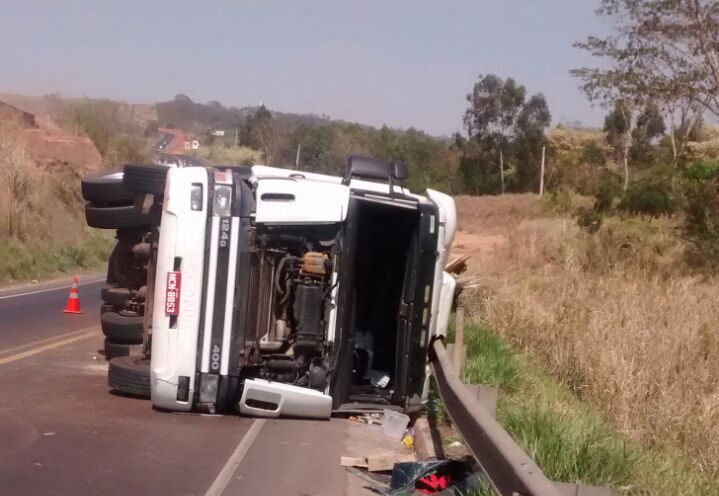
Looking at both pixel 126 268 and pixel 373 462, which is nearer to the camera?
pixel 373 462

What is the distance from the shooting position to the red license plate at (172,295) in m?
8.92

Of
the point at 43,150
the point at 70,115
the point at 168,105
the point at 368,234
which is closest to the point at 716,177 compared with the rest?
the point at 368,234

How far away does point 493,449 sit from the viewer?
19.4 ft

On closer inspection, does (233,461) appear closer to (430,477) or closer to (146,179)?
(430,477)

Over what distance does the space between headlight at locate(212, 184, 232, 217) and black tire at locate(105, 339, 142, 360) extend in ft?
8.59

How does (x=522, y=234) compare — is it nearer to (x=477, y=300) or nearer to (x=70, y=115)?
(x=477, y=300)

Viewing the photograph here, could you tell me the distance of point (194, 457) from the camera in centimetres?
801

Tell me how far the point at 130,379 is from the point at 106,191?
3077 millimetres

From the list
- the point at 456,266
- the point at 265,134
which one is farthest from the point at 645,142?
the point at 456,266

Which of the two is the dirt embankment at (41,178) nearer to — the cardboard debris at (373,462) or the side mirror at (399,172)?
the side mirror at (399,172)

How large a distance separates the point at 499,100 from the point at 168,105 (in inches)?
1244

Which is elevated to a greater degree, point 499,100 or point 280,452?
point 499,100

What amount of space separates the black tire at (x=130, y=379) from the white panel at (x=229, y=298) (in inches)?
47.9

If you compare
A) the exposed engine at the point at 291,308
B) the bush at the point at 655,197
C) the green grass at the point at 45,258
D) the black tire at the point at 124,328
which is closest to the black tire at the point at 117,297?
the black tire at the point at 124,328
